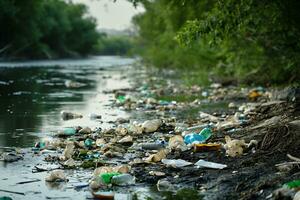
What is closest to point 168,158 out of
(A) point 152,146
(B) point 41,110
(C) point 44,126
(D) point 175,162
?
(D) point 175,162

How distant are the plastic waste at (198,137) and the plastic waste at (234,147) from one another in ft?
1.91

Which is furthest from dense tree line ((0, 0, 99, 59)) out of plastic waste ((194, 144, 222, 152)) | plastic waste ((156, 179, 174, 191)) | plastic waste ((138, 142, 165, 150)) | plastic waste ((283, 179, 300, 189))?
plastic waste ((283, 179, 300, 189))

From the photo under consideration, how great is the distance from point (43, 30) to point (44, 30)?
291mm

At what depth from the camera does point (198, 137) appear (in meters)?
8.10

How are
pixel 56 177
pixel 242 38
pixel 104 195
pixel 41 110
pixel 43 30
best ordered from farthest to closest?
pixel 43 30, pixel 242 38, pixel 41 110, pixel 56 177, pixel 104 195

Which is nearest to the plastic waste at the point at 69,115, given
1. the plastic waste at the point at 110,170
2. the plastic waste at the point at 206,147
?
the plastic waste at the point at 206,147

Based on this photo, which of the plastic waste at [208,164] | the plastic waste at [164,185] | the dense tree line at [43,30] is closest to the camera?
the plastic waste at [164,185]

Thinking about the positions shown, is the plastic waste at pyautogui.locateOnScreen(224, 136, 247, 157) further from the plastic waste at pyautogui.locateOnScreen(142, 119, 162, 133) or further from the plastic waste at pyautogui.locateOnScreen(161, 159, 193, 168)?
the plastic waste at pyautogui.locateOnScreen(142, 119, 162, 133)

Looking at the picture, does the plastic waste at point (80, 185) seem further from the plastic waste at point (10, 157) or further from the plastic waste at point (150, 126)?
the plastic waste at point (150, 126)

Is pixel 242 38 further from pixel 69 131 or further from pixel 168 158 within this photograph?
pixel 168 158

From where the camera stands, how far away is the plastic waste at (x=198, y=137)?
7.98 m

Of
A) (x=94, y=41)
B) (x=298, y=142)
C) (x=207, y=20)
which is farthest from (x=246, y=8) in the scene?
(x=94, y=41)

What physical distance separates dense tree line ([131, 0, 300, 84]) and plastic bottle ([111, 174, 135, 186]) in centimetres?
458

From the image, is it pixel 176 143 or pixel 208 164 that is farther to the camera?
pixel 176 143
